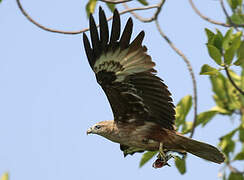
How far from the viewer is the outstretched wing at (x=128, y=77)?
8766 millimetres

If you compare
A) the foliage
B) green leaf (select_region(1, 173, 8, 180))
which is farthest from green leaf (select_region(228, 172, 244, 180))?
green leaf (select_region(1, 173, 8, 180))

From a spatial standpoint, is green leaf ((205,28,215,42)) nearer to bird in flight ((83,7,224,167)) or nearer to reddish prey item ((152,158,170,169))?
bird in flight ((83,7,224,167))

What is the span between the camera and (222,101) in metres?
10.2

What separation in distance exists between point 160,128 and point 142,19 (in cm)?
169

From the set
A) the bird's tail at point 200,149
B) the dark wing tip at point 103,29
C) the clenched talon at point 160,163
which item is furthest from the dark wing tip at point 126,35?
the clenched talon at point 160,163

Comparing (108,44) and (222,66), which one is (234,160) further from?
(108,44)

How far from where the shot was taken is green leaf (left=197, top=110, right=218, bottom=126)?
32.3 feet

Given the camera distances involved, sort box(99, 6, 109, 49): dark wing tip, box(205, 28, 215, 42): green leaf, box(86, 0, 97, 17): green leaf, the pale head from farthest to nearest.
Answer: box(86, 0, 97, 17): green leaf, the pale head, box(205, 28, 215, 42): green leaf, box(99, 6, 109, 49): dark wing tip

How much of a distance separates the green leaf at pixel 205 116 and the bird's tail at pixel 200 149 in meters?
0.77

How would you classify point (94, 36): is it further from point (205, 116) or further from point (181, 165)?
point (181, 165)

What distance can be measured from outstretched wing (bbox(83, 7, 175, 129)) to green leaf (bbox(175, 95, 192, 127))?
56 cm

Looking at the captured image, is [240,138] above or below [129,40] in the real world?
below

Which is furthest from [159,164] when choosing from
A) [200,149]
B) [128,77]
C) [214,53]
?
[214,53]

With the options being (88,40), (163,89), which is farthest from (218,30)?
(88,40)
